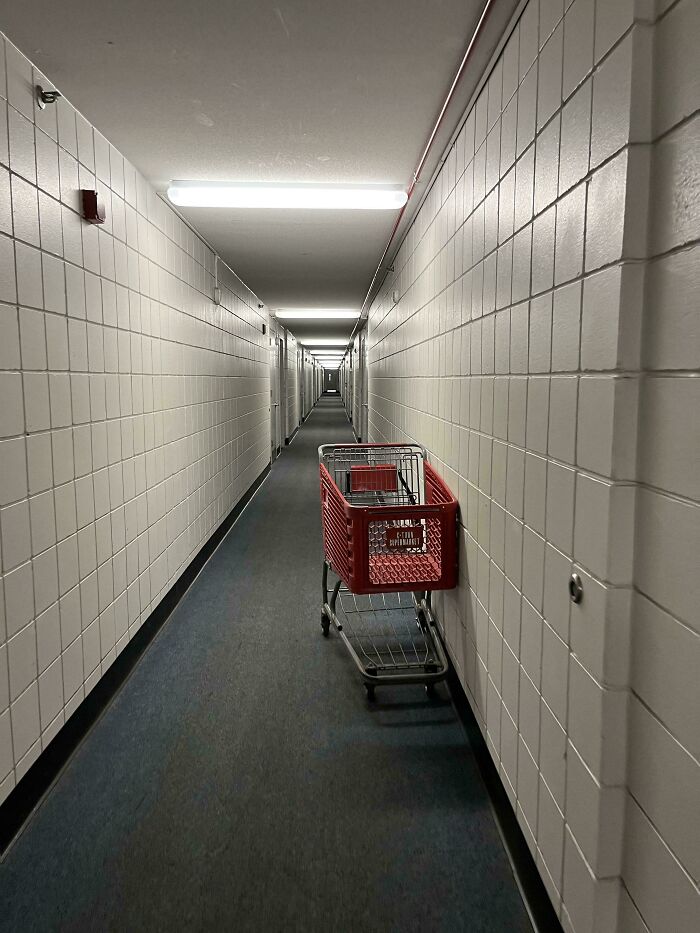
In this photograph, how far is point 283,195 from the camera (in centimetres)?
346

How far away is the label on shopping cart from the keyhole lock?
1.31 meters

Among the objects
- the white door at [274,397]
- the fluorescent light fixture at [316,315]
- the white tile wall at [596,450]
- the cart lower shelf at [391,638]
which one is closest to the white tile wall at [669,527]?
the white tile wall at [596,450]

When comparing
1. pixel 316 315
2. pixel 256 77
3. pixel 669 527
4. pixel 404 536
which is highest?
pixel 316 315

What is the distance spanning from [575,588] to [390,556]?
1.61 m

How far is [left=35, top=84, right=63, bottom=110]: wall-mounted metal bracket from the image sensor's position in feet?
6.89

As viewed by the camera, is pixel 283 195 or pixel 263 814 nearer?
pixel 263 814

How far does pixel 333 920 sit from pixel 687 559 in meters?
1.30

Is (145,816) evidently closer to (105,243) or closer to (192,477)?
(105,243)

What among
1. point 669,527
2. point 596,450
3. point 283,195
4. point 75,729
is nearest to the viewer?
point 669,527

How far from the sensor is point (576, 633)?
136 centimetres

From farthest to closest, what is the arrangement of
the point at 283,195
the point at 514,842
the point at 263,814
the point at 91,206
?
the point at 283,195
the point at 91,206
the point at 263,814
the point at 514,842

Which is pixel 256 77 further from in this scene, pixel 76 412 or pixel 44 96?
pixel 76 412

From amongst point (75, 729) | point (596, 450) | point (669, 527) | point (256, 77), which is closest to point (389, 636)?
point (75, 729)

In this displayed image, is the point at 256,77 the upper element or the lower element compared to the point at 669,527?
upper
